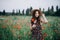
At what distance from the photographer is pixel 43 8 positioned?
2.01 m

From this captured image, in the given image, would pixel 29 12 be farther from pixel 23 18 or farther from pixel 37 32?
pixel 37 32

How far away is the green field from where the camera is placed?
6.26 feet

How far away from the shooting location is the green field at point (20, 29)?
6.26 ft

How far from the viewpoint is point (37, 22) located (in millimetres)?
1953

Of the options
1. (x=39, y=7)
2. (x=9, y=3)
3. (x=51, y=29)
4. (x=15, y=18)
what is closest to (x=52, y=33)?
(x=51, y=29)

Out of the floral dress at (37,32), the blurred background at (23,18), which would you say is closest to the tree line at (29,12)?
the blurred background at (23,18)

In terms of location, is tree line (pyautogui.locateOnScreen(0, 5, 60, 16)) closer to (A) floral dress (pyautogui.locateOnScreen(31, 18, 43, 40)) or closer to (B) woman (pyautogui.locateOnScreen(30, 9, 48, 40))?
(B) woman (pyautogui.locateOnScreen(30, 9, 48, 40))

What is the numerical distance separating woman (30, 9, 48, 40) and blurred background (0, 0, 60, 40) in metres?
0.05

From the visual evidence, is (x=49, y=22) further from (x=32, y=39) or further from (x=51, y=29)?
(x=32, y=39)

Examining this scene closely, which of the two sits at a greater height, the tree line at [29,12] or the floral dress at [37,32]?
the tree line at [29,12]

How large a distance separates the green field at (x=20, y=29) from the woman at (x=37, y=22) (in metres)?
0.06

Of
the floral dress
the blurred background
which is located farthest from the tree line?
the floral dress

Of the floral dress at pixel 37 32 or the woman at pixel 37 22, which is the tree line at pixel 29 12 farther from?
the floral dress at pixel 37 32

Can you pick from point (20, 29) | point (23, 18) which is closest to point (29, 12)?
point (23, 18)
